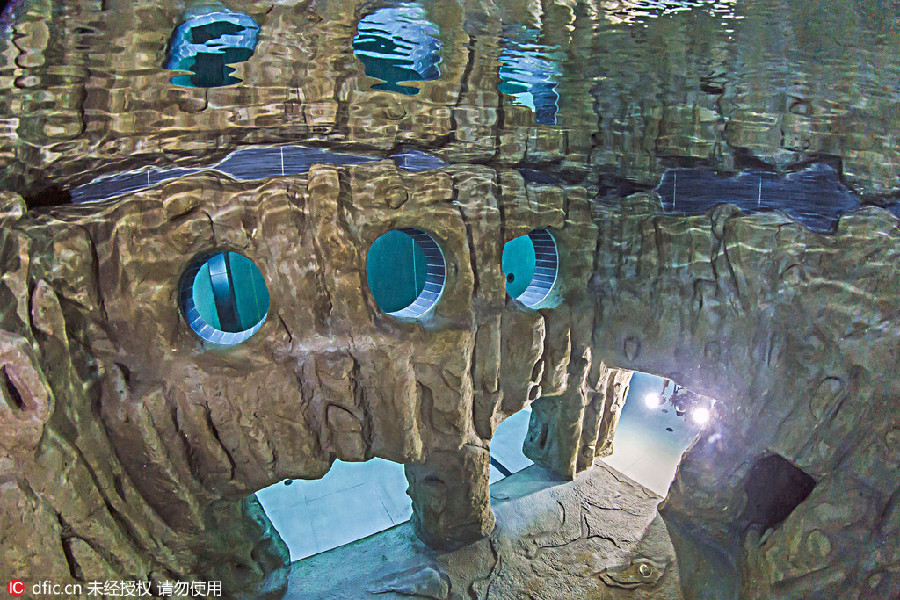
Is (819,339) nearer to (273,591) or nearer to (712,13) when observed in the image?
(712,13)

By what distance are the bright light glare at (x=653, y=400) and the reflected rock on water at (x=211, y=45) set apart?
31.3ft

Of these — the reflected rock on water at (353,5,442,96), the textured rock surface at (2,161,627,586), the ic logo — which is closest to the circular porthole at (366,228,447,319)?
the textured rock surface at (2,161,627,586)

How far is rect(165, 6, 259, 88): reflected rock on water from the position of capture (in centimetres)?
376

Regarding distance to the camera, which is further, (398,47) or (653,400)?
(653,400)

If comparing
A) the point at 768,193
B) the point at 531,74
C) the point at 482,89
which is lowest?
the point at 768,193

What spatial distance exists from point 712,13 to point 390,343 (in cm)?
398

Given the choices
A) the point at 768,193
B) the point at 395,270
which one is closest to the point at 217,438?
the point at 395,270

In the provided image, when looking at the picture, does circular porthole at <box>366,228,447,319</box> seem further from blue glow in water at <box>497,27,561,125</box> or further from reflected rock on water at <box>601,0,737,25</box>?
reflected rock on water at <box>601,0,737,25</box>

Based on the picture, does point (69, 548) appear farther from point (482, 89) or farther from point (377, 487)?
point (377, 487)

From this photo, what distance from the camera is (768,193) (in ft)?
17.1

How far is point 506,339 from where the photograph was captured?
533 cm

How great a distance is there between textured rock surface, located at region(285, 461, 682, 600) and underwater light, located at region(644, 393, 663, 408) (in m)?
3.38

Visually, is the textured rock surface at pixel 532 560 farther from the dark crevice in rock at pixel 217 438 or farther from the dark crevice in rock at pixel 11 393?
the dark crevice in rock at pixel 11 393

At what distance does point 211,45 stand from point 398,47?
153cm
